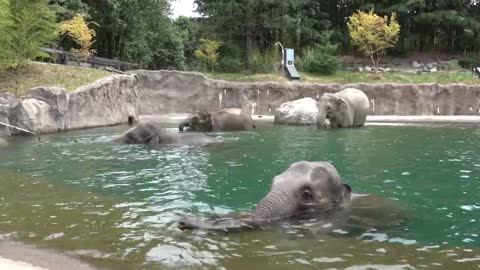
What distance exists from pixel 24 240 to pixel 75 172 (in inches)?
230

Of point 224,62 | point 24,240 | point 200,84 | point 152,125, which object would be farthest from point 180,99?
point 24,240

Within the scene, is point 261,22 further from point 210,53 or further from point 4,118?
point 4,118

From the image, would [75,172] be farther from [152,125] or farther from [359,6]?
[359,6]

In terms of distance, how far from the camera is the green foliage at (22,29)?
27.6m

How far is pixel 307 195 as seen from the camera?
7840 millimetres

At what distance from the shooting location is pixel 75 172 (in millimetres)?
12961

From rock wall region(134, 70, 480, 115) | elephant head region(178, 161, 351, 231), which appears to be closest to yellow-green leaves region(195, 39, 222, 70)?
rock wall region(134, 70, 480, 115)

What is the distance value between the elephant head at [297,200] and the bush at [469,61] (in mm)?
44154

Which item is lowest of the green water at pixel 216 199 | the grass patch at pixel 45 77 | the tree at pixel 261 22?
the green water at pixel 216 199

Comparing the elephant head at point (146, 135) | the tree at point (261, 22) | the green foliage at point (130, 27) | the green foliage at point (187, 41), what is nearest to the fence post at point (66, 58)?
the green foliage at point (130, 27)

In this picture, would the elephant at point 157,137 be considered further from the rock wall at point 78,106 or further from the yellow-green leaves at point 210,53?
the yellow-green leaves at point 210,53

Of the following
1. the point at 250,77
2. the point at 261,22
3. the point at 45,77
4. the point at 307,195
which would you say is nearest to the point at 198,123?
the point at 45,77

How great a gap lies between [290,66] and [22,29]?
65.8ft

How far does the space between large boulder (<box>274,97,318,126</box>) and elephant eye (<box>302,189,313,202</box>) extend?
21.2 meters
